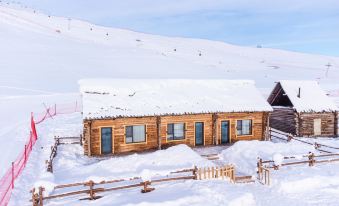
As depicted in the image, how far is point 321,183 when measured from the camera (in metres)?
17.4

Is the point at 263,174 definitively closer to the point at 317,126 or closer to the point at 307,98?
the point at 317,126

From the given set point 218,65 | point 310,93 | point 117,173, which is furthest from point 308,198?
point 218,65

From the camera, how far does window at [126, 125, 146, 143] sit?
22.9 meters

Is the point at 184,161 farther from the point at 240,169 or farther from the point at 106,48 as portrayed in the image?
the point at 106,48

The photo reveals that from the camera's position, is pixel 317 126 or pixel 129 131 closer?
pixel 129 131

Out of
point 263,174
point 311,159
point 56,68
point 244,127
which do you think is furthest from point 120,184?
point 56,68

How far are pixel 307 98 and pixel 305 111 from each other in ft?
6.57

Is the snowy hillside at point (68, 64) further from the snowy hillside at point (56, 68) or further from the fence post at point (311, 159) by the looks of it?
the fence post at point (311, 159)

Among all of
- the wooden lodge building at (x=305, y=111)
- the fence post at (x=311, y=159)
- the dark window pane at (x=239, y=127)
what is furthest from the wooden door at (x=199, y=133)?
the wooden lodge building at (x=305, y=111)

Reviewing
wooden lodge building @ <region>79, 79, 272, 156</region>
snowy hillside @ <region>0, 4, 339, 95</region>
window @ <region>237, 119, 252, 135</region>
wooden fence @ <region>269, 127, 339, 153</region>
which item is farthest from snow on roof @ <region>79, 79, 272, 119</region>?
snowy hillside @ <region>0, 4, 339, 95</region>

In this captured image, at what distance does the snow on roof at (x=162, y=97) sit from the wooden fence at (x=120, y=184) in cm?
598

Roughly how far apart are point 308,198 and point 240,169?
4.99 metres

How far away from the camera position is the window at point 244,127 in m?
25.8

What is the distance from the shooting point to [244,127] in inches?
1021
